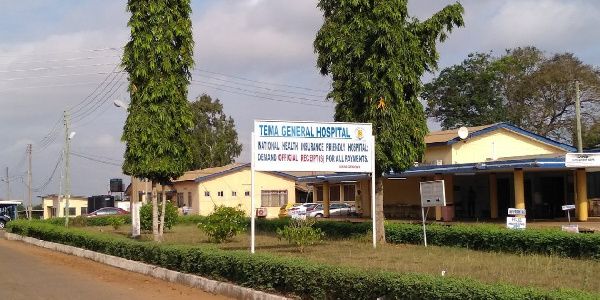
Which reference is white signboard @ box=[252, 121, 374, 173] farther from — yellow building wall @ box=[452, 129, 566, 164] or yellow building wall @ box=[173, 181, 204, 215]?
yellow building wall @ box=[173, 181, 204, 215]

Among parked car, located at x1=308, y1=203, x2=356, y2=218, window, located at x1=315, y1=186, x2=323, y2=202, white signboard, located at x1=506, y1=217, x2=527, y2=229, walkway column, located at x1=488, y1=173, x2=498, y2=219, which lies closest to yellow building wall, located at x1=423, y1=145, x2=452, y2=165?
walkway column, located at x1=488, y1=173, x2=498, y2=219

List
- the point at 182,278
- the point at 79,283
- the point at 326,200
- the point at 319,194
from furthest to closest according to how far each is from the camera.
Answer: the point at 319,194, the point at 326,200, the point at 79,283, the point at 182,278

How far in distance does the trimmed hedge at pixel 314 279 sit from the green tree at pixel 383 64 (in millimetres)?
7347

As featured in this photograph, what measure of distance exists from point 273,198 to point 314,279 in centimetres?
4179

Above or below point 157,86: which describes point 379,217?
below

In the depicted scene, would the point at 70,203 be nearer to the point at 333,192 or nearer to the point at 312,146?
the point at 333,192

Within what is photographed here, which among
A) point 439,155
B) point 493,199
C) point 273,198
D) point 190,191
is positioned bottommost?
point 493,199

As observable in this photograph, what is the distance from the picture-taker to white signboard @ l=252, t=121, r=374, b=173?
1677cm

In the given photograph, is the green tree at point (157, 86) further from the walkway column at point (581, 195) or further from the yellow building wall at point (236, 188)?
the yellow building wall at point (236, 188)

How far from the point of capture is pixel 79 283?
15.0 meters

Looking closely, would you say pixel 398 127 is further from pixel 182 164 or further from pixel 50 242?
pixel 50 242

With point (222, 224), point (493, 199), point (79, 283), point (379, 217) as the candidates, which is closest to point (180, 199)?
point (493, 199)

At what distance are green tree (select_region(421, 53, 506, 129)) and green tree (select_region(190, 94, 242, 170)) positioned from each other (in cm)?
2208

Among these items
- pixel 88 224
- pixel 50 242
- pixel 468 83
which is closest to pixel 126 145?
pixel 50 242
